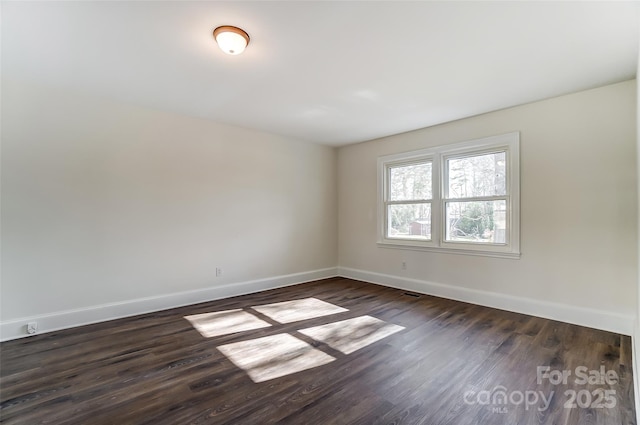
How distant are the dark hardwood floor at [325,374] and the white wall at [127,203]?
56 centimetres

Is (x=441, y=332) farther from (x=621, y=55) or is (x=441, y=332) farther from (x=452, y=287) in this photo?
(x=621, y=55)

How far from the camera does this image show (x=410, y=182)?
488 cm

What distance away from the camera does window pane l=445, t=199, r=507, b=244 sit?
3.83 m

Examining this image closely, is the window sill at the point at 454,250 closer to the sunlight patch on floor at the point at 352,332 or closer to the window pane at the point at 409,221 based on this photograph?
the window pane at the point at 409,221

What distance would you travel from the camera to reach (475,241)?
4047 millimetres

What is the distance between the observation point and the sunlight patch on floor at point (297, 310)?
11.4 feet

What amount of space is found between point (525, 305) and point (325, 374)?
2.76 m

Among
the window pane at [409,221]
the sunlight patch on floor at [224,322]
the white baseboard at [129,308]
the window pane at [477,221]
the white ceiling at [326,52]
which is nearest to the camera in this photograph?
the white ceiling at [326,52]

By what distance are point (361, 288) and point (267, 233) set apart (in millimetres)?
1770

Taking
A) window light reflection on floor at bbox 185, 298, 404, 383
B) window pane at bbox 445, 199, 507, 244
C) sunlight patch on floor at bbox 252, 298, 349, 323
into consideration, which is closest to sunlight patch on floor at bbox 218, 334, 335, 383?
window light reflection on floor at bbox 185, 298, 404, 383

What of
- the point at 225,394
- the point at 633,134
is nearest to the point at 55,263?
the point at 225,394

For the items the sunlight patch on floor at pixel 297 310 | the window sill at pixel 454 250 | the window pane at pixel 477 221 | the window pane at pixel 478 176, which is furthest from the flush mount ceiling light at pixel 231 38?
the window sill at pixel 454 250

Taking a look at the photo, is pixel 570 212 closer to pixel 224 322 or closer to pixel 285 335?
pixel 285 335

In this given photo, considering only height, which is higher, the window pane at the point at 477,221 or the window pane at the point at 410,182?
the window pane at the point at 410,182
